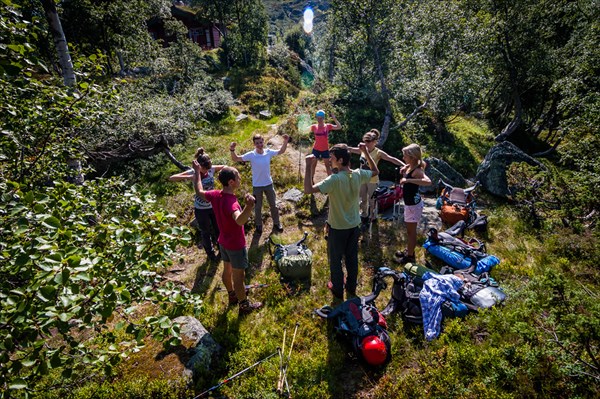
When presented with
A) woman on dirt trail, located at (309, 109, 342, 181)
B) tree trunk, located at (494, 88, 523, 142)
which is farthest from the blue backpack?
tree trunk, located at (494, 88, 523, 142)

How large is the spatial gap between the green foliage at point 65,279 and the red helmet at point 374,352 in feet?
11.6

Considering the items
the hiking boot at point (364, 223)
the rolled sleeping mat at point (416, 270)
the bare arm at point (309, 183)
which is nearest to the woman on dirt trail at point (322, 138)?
the hiking boot at point (364, 223)

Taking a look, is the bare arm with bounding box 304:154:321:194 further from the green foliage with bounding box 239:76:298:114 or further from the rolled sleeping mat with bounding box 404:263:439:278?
the green foliage with bounding box 239:76:298:114

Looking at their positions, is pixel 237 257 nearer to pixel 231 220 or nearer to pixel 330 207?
pixel 231 220

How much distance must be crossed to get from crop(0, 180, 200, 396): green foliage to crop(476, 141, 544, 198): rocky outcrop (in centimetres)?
1268

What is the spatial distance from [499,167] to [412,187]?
25.0 feet

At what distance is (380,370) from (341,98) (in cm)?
1722

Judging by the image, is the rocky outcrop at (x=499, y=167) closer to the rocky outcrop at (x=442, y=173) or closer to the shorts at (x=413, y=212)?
the rocky outcrop at (x=442, y=173)

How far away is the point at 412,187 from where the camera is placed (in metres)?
6.70

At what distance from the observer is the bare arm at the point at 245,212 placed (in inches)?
172

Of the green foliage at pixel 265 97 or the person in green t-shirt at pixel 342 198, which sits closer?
the person in green t-shirt at pixel 342 198

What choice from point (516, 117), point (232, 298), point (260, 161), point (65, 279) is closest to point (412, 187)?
point (260, 161)

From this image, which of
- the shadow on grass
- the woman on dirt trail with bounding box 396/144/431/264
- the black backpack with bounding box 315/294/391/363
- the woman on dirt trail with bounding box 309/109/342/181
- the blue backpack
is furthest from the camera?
the woman on dirt trail with bounding box 309/109/342/181

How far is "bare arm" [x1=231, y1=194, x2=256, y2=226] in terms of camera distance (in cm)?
437
